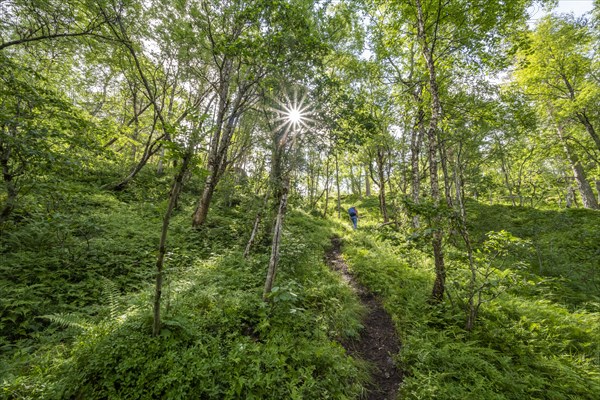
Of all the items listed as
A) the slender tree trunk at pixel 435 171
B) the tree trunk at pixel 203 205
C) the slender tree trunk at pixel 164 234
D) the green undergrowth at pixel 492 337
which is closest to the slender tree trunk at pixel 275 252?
the slender tree trunk at pixel 164 234

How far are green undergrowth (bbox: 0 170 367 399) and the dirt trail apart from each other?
277 mm

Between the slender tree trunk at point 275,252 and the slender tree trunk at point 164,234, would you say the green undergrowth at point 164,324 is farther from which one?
the slender tree trunk at point 275,252

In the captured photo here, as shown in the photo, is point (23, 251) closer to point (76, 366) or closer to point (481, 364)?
point (76, 366)

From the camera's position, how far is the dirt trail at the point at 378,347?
398 centimetres

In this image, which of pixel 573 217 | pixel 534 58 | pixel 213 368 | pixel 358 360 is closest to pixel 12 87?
pixel 213 368

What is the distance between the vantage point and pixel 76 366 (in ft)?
9.86

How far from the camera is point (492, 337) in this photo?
4.80 metres

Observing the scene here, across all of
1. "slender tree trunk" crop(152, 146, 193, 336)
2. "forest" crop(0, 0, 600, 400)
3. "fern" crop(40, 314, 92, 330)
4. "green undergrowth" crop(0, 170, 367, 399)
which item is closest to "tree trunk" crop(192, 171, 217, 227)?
"forest" crop(0, 0, 600, 400)

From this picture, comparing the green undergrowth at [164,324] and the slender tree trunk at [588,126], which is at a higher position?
the slender tree trunk at [588,126]

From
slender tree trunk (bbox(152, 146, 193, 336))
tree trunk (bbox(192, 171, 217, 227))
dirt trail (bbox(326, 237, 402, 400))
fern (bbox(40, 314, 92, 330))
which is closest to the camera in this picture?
slender tree trunk (bbox(152, 146, 193, 336))

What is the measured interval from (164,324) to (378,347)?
4.39 metres

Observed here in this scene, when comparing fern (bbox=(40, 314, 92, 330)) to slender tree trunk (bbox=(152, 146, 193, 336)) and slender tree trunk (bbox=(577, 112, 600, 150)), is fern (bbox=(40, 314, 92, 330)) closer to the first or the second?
slender tree trunk (bbox=(152, 146, 193, 336))

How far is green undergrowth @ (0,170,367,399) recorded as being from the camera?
3.03 meters

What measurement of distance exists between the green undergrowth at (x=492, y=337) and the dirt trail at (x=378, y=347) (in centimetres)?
21
